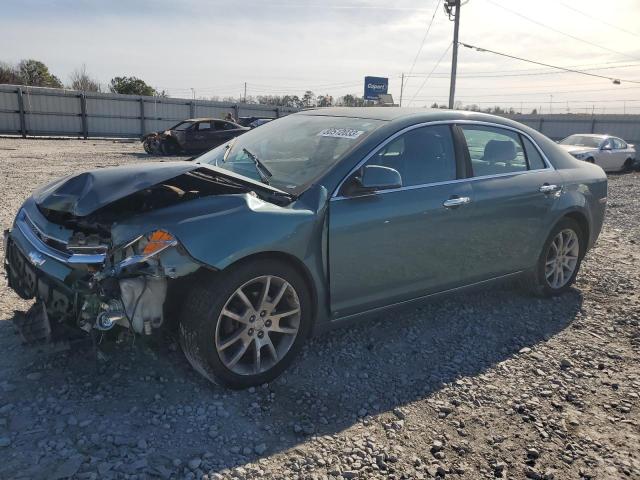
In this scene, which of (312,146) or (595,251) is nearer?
(312,146)

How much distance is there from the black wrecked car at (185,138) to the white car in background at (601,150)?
12.0 meters

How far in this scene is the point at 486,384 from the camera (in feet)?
11.3

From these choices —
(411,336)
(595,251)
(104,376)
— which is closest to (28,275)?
(104,376)

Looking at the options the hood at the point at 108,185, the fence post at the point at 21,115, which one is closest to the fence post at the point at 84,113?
the fence post at the point at 21,115

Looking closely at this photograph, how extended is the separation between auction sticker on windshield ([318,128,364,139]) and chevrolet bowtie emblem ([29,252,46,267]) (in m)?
2.04

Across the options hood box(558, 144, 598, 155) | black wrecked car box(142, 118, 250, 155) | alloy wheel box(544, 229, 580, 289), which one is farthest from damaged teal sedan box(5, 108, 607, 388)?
black wrecked car box(142, 118, 250, 155)

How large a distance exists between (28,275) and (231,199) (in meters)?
1.35

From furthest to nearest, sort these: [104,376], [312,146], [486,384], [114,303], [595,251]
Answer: [595,251] < [312,146] < [486,384] < [104,376] < [114,303]

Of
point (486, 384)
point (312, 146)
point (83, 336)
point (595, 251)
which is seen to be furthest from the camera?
point (595, 251)

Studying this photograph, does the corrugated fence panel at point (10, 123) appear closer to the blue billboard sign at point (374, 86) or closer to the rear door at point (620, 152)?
the blue billboard sign at point (374, 86)

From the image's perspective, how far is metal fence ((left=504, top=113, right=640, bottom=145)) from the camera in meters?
30.8

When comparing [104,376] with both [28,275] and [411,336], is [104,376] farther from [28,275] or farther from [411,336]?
[411,336]

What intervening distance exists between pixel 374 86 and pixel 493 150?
3921 cm

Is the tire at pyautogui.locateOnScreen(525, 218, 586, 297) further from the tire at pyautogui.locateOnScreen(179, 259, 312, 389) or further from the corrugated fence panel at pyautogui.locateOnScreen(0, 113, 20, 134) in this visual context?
the corrugated fence panel at pyautogui.locateOnScreen(0, 113, 20, 134)
